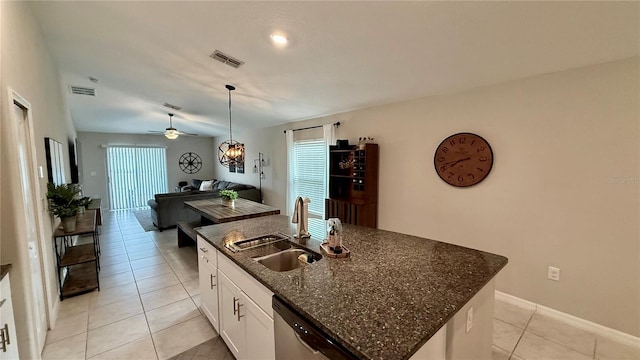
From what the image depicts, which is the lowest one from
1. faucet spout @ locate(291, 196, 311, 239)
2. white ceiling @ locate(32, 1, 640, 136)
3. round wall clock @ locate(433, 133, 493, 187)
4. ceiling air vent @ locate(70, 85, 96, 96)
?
faucet spout @ locate(291, 196, 311, 239)

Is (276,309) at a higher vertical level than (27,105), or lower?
lower

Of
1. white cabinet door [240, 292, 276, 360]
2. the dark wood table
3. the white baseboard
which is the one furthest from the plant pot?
the white baseboard

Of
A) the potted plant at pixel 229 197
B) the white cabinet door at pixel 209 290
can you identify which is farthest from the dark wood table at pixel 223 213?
the white cabinet door at pixel 209 290

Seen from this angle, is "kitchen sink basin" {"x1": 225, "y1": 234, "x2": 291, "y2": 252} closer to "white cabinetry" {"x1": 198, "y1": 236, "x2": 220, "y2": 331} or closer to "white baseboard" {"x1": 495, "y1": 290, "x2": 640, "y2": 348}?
"white cabinetry" {"x1": 198, "y1": 236, "x2": 220, "y2": 331}

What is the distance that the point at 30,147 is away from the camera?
2119 millimetres

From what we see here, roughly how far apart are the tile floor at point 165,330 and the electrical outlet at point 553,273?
38 centimetres

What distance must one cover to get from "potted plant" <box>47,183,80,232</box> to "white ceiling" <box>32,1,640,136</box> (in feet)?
5.52

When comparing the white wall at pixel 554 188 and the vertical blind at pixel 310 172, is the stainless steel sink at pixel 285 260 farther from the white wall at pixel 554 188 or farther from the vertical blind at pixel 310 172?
the vertical blind at pixel 310 172

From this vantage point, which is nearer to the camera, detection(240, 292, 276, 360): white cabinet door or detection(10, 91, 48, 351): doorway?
detection(240, 292, 276, 360): white cabinet door

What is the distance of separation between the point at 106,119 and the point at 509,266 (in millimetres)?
8661

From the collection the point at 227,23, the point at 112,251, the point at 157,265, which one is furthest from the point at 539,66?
the point at 112,251

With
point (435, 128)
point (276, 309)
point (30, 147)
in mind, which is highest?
point (435, 128)

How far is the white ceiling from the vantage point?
5.96ft

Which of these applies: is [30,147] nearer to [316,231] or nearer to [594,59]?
[316,231]
